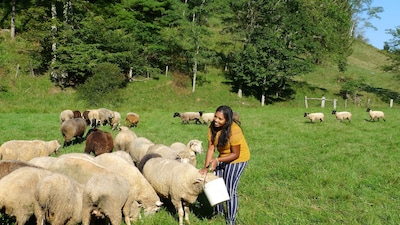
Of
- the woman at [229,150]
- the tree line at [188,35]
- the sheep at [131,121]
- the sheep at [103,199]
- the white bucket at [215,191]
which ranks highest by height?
the tree line at [188,35]

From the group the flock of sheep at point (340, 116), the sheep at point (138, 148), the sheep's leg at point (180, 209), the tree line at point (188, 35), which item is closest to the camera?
the sheep's leg at point (180, 209)

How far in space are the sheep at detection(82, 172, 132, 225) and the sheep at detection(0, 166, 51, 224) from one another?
2.39 ft

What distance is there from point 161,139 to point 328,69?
148 feet

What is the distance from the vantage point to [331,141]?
15.9 m

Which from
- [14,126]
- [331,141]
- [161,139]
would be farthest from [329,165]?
[14,126]

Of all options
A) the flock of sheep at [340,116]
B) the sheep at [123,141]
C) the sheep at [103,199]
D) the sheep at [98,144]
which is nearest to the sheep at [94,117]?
the sheep at [123,141]

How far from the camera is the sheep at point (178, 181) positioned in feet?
20.4

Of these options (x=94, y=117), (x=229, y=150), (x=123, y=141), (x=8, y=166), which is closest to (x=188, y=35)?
(x=94, y=117)

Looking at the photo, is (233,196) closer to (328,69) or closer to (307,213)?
(307,213)

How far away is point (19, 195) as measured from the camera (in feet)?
16.8

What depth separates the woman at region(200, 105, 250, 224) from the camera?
5.60m

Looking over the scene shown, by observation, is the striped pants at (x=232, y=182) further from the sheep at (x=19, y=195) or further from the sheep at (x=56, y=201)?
the sheep at (x=19, y=195)

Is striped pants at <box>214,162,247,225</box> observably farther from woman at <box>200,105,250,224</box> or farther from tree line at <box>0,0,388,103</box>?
tree line at <box>0,0,388,103</box>

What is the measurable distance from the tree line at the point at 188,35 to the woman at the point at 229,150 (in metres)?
27.2
